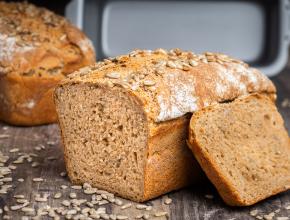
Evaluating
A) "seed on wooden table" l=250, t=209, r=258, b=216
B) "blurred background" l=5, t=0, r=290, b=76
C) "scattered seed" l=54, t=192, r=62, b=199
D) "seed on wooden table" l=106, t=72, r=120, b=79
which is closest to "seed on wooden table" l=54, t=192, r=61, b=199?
"scattered seed" l=54, t=192, r=62, b=199

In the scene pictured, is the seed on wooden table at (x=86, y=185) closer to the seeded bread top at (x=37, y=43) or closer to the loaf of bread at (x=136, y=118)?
the loaf of bread at (x=136, y=118)

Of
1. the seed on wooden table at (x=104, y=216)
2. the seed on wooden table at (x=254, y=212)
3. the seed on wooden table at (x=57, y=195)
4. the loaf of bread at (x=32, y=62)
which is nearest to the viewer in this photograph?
the seed on wooden table at (x=104, y=216)

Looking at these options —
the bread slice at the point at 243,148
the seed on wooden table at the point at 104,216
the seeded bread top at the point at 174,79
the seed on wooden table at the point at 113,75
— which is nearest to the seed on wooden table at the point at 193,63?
the seeded bread top at the point at 174,79

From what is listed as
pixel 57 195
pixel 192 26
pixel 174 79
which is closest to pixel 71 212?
pixel 57 195

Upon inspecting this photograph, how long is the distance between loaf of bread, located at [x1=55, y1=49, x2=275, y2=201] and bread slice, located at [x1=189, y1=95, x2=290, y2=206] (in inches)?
4.0

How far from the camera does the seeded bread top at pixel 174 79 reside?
3.03m

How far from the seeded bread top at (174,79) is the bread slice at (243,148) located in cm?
8

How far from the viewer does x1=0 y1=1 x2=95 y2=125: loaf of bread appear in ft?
13.9

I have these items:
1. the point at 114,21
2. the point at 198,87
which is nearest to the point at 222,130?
the point at 198,87

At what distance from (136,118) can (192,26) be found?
2.60 metres

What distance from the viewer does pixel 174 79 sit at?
3.17 m

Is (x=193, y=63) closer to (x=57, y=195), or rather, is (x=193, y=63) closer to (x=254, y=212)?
(x=254, y=212)

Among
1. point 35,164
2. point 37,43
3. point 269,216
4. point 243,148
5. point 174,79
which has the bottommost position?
point 35,164

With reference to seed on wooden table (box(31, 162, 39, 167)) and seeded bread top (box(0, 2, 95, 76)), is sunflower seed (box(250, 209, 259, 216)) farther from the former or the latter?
seeded bread top (box(0, 2, 95, 76))
